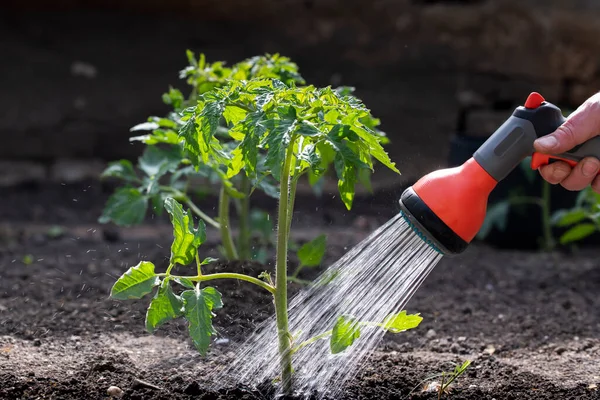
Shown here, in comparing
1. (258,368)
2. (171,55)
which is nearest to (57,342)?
(258,368)

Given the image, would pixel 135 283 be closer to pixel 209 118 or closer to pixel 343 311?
pixel 209 118

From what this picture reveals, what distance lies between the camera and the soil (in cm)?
202

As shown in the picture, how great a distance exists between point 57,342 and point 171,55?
7.73 ft

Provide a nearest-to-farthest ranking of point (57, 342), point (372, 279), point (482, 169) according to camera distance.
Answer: point (482, 169), point (372, 279), point (57, 342)

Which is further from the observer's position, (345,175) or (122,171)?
(122,171)

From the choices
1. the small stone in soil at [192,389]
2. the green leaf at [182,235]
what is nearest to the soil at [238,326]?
the small stone in soil at [192,389]

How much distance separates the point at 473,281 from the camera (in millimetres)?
3234

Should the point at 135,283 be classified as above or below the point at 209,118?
below

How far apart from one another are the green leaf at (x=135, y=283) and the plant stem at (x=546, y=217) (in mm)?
2297

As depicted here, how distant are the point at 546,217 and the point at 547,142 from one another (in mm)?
2002

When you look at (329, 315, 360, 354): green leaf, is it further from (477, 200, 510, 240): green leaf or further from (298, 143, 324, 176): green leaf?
(477, 200, 510, 240): green leaf

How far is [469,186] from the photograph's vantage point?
68.7 inches

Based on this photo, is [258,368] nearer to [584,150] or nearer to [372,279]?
[372,279]

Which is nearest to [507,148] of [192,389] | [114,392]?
[192,389]
